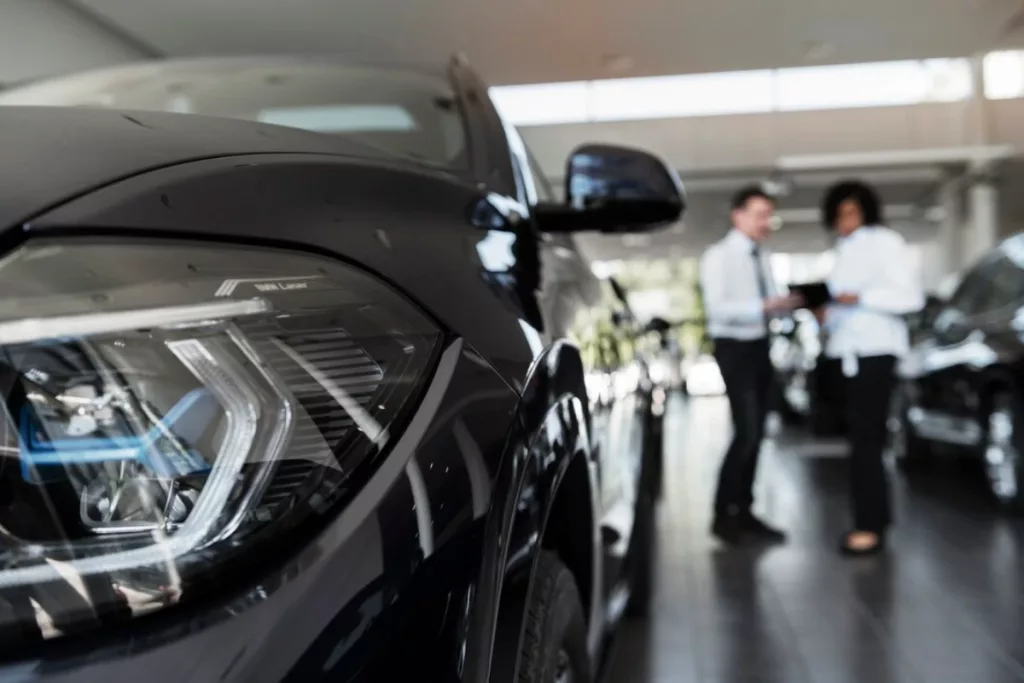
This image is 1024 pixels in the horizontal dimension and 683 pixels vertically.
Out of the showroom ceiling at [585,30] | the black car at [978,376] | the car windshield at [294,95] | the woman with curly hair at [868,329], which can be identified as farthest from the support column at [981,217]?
the car windshield at [294,95]

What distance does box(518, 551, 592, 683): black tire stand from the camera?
1.09 meters

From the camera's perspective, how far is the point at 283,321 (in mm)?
820

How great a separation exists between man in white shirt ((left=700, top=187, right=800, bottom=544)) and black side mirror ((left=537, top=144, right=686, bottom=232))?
2.35m

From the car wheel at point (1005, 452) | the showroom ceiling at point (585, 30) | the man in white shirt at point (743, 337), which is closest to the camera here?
the man in white shirt at point (743, 337)

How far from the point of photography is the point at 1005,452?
4445 mm

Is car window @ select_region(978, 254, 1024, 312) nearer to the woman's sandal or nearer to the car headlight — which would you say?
the woman's sandal

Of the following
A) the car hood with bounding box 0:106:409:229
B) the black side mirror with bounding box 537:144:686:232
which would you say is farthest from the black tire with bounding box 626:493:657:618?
the car hood with bounding box 0:106:409:229

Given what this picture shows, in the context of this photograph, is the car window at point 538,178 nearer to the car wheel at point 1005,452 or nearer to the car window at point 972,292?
the car wheel at point 1005,452

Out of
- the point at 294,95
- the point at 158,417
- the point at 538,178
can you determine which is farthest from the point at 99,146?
the point at 538,178

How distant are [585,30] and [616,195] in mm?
5842

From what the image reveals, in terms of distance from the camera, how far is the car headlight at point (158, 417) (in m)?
0.69

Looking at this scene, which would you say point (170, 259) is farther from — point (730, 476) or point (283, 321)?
point (730, 476)

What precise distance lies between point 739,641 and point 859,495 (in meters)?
1.27

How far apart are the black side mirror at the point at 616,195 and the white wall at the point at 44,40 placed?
3948 mm
